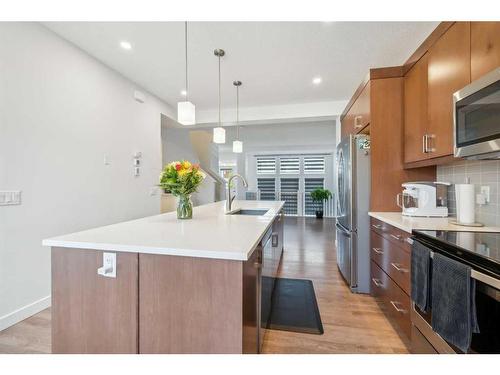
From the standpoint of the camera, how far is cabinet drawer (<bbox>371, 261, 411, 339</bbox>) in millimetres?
1654

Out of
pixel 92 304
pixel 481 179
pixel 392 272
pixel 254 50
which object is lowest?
pixel 392 272

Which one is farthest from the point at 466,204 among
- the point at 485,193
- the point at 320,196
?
the point at 320,196

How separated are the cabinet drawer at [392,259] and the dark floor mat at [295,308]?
2.39 ft

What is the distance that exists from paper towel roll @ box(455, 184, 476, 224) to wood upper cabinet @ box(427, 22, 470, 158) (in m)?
0.32

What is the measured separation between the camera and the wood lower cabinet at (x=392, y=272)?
65.6 inches

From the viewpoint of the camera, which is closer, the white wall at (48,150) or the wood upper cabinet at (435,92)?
the wood upper cabinet at (435,92)

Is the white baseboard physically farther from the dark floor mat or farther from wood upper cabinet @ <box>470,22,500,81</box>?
wood upper cabinet @ <box>470,22,500,81</box>

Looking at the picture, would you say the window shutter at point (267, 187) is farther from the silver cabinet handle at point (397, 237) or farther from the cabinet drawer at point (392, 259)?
the silver cabinet handle at point (397, 237)

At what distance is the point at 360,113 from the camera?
2689mm

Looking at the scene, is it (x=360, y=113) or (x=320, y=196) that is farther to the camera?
(x=320, y=196)

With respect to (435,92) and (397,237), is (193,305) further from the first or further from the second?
(435,92)

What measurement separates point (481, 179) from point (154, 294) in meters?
2.44

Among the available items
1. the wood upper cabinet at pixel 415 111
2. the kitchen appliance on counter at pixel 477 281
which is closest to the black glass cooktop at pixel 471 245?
the kitchen appliance on counter at pixel 477 281

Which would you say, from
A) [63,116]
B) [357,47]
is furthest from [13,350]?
[357,47]
